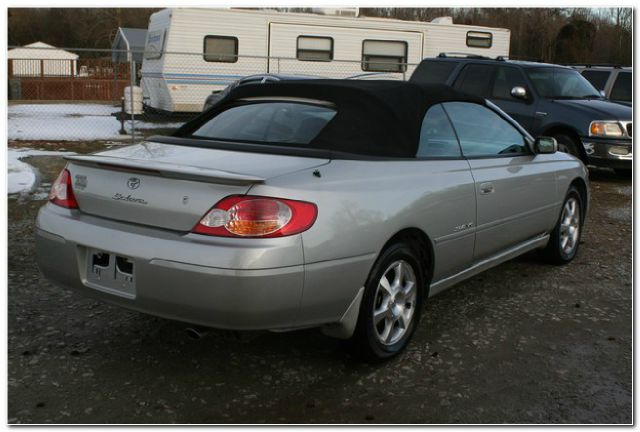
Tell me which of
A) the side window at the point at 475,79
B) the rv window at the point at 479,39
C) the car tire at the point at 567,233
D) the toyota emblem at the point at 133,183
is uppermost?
the rv window at the point at 479,39

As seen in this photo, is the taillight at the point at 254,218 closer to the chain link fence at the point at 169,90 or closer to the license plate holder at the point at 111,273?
the license plate holder at the point at 111,273

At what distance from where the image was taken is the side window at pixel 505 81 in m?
10.6

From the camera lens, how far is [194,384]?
11.1 ft

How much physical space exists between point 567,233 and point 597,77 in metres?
8.71

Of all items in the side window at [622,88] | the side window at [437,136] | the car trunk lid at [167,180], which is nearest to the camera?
the car trunk lid at [167,180]

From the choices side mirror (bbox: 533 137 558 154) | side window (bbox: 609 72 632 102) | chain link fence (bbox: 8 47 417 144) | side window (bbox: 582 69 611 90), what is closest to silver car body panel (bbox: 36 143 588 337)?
side mirror (bbox: 533 137 558 154)

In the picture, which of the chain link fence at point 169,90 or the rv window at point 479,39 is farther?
the rv window at point 479,39

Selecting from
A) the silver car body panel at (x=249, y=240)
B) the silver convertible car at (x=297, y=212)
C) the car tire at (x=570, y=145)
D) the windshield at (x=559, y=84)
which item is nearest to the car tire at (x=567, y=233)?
the silver convertible car at (x=297, y=212)

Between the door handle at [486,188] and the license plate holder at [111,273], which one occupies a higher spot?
the door handle at [486,188]

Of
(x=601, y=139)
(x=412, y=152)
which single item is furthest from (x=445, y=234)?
(x=601, y=139)

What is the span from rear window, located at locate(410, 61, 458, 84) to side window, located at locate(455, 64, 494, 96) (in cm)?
23

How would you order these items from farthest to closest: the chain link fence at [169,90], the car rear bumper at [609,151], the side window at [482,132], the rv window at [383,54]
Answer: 1. the rv window at [383,54]
2. the chain link fence at [169,90]
3. the car rear bumper at [609,151]
4. the side window at [482,132]

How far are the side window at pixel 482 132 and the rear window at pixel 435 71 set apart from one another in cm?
612

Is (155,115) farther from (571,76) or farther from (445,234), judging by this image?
(445,234)
